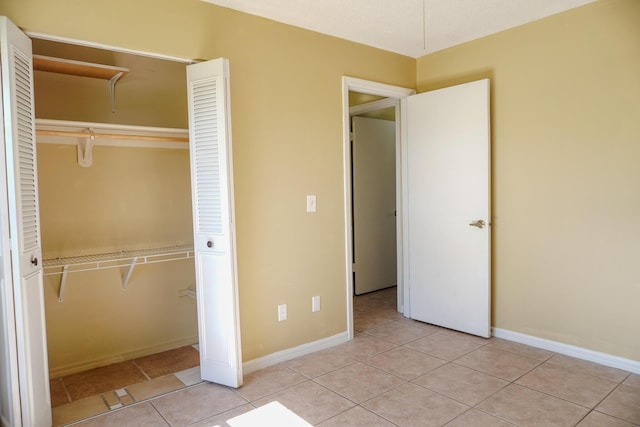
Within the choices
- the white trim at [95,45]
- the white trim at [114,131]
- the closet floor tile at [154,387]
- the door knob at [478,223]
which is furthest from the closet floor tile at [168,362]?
the door knob at [478,223]

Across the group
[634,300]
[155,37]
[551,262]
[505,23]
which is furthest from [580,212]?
[155,37]

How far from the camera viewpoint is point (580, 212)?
116 inches

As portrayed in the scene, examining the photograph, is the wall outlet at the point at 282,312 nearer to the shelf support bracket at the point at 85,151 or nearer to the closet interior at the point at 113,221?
the closet interior at the point at 113,221

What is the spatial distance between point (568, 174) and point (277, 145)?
210 centimetres

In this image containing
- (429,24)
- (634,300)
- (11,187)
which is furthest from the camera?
(429,24)

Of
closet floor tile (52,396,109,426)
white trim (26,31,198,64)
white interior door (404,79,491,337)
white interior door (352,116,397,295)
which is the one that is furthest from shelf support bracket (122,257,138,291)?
white interior door (352,116,397,295)

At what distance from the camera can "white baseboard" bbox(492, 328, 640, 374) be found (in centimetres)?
279

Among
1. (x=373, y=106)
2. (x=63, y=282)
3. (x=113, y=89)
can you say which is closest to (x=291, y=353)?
(x=63, y=282)

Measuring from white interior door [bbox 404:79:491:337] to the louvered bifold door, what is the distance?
288 centimetres

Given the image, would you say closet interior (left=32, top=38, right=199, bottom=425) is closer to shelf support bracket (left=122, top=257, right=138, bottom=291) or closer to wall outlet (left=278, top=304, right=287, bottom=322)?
shelf support bracket (left=122, top=257, right=138, bottom=291)

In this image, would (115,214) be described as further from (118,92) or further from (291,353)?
(291,353)

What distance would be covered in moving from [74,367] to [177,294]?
34.5 inches

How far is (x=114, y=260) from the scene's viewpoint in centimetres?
299

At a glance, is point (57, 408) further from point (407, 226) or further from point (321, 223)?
point (407, 226)
